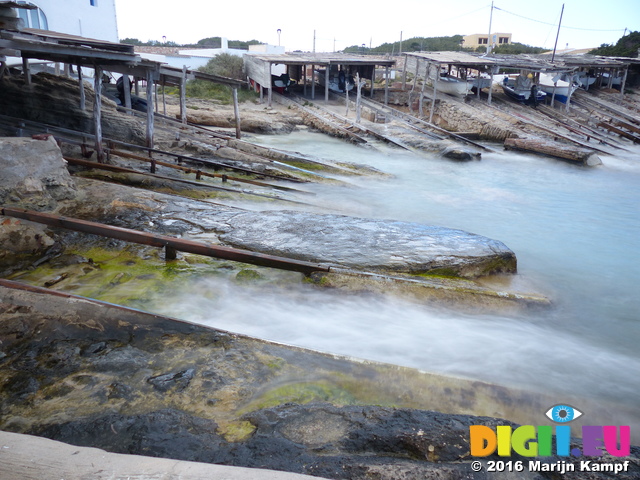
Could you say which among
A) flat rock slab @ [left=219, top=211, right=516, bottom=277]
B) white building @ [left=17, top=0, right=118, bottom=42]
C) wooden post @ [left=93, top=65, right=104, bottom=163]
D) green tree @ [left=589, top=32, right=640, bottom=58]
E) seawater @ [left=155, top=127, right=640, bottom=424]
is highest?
green tree @ [left=589, top=32, right=640, bottom=58]

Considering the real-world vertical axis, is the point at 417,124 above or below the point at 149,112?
below

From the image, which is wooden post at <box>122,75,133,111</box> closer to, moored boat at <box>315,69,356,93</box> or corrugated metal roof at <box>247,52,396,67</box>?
corrugated metal roof at <box>247,52,396,67</box>

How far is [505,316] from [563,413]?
5.95 feet

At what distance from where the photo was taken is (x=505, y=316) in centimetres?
564

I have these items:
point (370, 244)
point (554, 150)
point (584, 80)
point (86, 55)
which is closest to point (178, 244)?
point (370, 244)

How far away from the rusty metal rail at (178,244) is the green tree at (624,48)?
1733 inches

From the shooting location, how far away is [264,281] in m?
6.07

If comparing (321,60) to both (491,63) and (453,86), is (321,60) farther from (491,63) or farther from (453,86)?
(491,63)

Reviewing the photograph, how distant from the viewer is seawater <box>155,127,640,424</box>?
4.65 metres

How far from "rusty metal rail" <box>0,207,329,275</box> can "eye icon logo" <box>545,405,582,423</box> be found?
3.00 meters

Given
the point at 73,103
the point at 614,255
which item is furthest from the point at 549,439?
the point at 73,103

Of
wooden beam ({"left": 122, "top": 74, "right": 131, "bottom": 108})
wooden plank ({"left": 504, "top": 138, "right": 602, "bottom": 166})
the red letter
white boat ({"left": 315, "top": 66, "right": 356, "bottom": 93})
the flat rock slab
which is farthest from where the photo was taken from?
white boat ({"left": 315, "top": 66, "right": 356, "bottom": 93})

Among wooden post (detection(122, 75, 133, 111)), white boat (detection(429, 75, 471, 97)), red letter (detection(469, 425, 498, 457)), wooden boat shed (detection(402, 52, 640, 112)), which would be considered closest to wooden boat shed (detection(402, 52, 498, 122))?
wooden boat shed (detection(402, 52, 640, 112))

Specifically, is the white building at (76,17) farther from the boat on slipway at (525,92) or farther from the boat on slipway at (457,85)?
the boat on slipway at (525,92)
